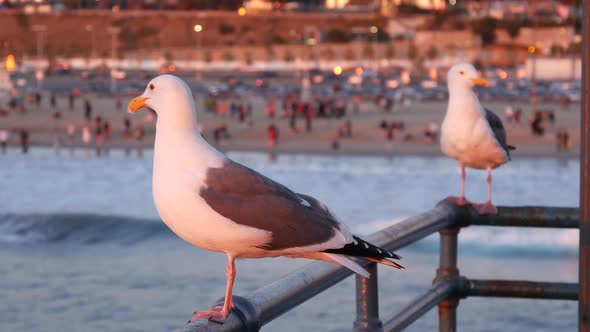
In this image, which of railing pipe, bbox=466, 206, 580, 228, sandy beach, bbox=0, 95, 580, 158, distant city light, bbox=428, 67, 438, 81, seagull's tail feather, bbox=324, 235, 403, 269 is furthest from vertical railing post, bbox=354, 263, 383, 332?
distant city light, bbox=428, 67, 438, 81

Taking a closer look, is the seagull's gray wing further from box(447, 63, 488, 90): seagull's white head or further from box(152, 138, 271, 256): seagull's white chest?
box(152, 138, 271, 256): seagull's white chest

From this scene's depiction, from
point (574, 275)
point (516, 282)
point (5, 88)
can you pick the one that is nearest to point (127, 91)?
point (5, 88)

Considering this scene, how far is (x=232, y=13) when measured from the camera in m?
160

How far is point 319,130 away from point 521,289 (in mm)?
42372

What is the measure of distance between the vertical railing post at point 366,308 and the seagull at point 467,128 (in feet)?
5.99

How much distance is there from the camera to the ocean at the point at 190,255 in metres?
12.7

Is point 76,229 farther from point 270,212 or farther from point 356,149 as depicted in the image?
point 356,149

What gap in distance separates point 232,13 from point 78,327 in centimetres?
14907

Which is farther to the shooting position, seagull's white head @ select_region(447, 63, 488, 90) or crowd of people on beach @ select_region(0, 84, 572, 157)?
crowd of people on beach @ select_region(0, 84, 572, 157)

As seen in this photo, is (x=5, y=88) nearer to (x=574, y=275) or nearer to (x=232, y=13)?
(x=574, y=275)

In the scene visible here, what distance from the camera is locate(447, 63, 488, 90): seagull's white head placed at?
17.8 feet

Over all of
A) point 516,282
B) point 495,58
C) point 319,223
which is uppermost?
point 319,223

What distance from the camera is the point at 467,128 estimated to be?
17.6 ft

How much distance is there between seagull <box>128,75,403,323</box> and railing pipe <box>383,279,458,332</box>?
75 cm
